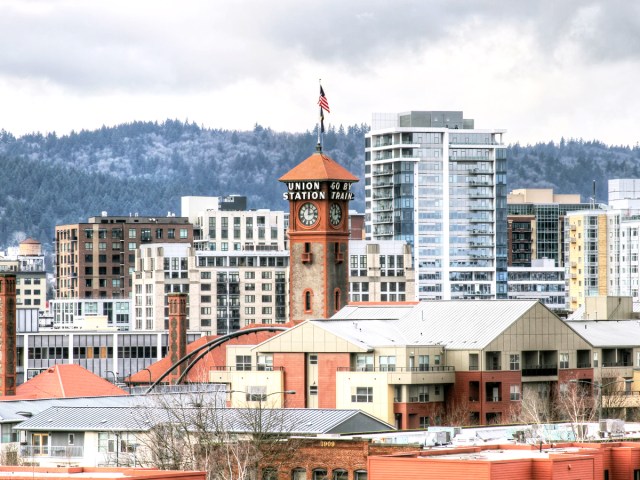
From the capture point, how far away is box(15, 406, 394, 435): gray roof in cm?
12281

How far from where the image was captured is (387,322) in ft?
591

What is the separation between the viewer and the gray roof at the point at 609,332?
184413 mm

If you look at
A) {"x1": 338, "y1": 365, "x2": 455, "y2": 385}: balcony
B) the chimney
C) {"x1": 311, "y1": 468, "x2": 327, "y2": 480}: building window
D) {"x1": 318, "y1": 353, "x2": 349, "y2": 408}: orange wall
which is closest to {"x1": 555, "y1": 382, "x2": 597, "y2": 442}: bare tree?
{"x1": 338, "y1": 365, "x2": 455, "y2": 385}: balcony

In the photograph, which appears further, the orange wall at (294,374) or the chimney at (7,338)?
the chimney at (7,338)

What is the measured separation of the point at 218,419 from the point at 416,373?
128 ft

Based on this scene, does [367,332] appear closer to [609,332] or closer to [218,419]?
[609,332]

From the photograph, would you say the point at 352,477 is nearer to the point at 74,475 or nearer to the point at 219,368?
the point at 74,475

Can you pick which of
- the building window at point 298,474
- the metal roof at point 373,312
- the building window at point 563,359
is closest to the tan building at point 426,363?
the building window at point 563,359

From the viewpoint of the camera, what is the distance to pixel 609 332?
190000 mm

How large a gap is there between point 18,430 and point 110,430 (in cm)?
1132

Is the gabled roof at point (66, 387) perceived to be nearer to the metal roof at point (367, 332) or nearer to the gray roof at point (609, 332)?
the metal roof at point (367, 332)

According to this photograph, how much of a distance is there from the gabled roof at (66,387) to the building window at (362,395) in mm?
30991

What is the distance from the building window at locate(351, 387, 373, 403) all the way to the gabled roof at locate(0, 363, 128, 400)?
31.0 metres

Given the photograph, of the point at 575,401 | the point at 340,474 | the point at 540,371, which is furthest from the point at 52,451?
the point at 540,371
